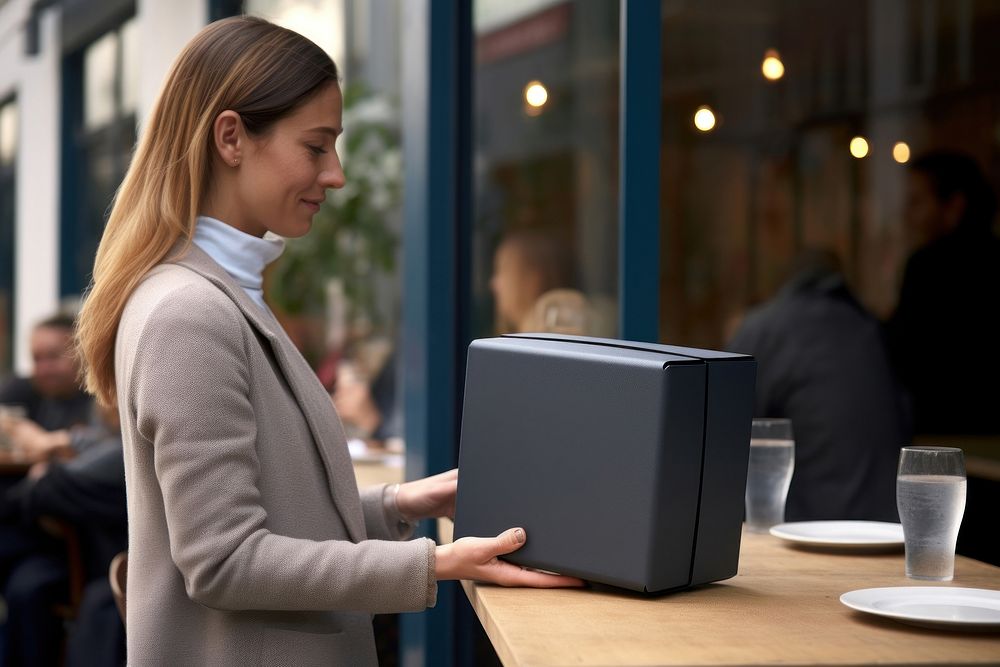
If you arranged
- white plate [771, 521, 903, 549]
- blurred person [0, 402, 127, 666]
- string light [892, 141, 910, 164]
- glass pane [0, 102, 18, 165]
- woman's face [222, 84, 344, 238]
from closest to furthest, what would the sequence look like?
woman's face [222, 84, 344, 238], white plate [771, 521, 903, 549], blurred person [0, 402, 127, 666], string light [892, 141, 910, 164], glass pane [0, 102, 18, 165]

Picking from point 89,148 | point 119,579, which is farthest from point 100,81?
point 119,579

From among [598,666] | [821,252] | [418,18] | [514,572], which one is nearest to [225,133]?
[514,572]

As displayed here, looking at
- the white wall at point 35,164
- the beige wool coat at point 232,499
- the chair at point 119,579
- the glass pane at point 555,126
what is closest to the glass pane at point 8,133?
the white wall at point 35,164

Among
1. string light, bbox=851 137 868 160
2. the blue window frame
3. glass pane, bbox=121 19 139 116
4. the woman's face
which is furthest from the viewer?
glass pane, bbox=121 19 139 116

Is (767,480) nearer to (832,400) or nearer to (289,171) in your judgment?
(289,171)

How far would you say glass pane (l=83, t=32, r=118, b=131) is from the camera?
798 centimetres

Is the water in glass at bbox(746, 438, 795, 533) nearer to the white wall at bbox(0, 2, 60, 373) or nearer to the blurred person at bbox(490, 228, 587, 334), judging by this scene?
the blurred person at bbox(490, 228, 587, 334)

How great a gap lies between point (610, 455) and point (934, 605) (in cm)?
39

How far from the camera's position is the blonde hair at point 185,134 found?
5.26 feet

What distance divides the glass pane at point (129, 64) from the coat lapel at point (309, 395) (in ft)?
19.7

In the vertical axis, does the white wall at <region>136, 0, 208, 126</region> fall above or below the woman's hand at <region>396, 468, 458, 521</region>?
above

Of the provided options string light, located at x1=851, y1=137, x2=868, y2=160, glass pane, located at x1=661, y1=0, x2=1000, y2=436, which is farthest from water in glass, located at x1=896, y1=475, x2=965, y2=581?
string light, located at x1=851, y1=137, x2=868, y2=160

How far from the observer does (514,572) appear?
1521 millimetres

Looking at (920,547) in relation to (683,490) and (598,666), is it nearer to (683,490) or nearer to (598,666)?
(683,490)
